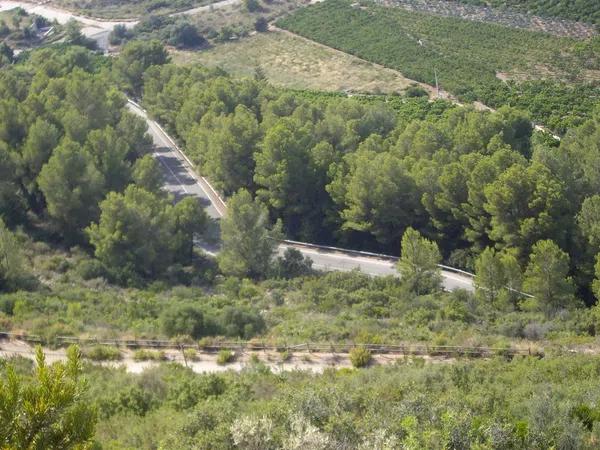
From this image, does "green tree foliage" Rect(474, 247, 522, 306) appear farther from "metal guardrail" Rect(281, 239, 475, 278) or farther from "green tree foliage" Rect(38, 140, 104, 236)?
"green tree foliage" Rect(38, 140, 104, 236)

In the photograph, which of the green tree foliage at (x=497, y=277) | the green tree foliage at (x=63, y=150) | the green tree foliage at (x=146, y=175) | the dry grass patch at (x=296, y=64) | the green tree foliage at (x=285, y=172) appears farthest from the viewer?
the dry grass patch at (x=296, y=64)

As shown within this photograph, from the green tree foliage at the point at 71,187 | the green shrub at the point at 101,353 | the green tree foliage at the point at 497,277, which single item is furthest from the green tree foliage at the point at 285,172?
the green shrub at the point at 101,353

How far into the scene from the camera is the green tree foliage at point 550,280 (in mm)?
27016

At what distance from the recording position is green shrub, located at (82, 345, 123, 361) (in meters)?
21.4

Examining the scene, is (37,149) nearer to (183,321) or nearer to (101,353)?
(183,321)

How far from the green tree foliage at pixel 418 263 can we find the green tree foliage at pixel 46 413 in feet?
70.1

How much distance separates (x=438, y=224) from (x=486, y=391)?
21580mm

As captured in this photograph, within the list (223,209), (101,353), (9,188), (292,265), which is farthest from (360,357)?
(223,209)

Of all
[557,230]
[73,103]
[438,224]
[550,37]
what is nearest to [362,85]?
[550,37]

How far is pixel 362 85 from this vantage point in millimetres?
71438

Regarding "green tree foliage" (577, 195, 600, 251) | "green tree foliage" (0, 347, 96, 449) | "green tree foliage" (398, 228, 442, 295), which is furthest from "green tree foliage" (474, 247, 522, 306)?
"green tree foliage" (0, 347, 96, 449)

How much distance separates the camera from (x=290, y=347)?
22062 millimetres

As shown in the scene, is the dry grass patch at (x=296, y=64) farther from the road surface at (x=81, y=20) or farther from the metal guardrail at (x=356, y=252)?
the metal guardrail at (x=356, y=252)

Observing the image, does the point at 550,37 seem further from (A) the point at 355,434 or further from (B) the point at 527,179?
(A) the point at 355,434
